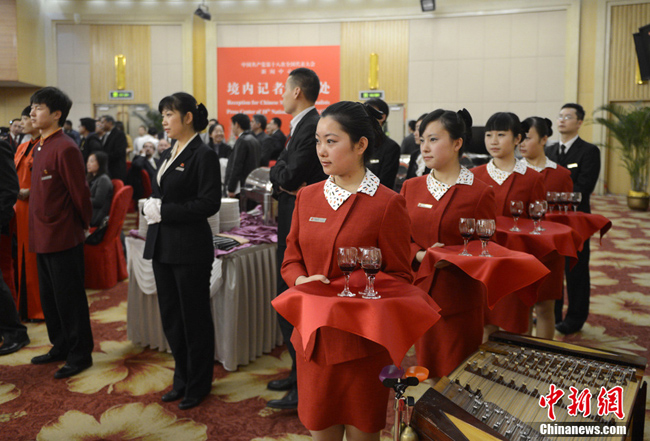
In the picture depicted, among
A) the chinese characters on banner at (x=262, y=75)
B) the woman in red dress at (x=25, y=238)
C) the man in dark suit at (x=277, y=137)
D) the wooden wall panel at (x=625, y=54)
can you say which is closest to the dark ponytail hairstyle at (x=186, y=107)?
the woman in red dress at (x=25, y=238)

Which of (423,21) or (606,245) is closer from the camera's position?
(606,245)

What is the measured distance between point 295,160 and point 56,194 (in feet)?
5.34

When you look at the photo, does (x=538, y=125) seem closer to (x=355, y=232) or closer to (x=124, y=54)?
(x=355, y=232)

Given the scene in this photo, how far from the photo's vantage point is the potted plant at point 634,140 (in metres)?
11.4

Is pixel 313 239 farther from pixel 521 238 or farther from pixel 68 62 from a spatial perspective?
pixel 68 62

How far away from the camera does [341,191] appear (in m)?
1.91

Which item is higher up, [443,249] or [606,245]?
[443,249]

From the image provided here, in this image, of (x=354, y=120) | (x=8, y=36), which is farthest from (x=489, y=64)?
(x=354, y=120)

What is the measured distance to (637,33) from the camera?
470 inches

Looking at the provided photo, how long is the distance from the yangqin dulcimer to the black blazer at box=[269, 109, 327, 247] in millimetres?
1304

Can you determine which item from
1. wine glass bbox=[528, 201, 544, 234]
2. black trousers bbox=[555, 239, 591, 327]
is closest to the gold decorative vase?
black trousers bbox=[555, 239, 591, 327]

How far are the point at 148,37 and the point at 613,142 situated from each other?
11485mm

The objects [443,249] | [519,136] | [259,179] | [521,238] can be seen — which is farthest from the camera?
[259,179]

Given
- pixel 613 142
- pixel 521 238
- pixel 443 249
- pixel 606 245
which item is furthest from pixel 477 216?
pixel 613 142
